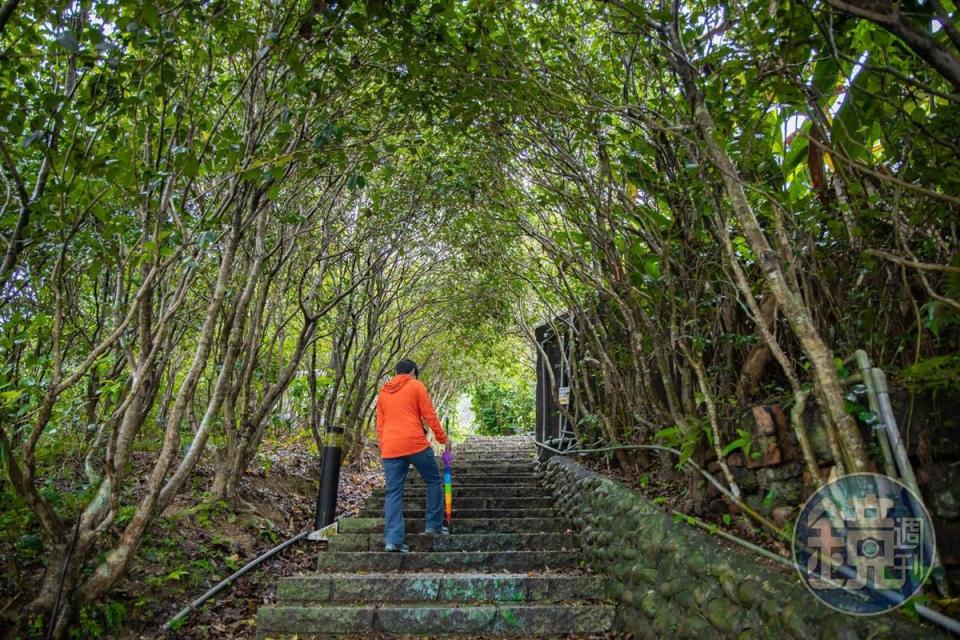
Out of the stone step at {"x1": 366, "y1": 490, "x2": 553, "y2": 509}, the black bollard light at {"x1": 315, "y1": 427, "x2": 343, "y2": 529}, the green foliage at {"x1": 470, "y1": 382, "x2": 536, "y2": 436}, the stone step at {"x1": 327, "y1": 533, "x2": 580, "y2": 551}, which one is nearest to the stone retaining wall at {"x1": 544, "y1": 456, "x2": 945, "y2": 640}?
the stone step at {"x1": 327, "y1": 533, "x2": 580, "y2": 551}

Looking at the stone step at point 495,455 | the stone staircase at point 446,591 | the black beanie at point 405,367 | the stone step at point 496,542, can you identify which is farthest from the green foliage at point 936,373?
the stone step at point 495,455

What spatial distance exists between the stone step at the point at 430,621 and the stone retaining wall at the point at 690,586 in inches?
17.7

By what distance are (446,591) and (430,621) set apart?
1.17 feet

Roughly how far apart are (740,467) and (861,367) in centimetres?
141

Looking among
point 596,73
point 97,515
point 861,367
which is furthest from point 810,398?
point 97,515

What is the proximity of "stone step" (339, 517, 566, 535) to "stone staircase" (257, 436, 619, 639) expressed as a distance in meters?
0.24

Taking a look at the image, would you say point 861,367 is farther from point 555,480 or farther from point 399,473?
point 555,480

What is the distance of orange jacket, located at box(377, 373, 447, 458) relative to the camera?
5219 millimetres

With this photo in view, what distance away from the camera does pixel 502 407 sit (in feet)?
81.9

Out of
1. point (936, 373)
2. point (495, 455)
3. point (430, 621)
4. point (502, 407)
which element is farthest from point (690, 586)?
point (502, 407)

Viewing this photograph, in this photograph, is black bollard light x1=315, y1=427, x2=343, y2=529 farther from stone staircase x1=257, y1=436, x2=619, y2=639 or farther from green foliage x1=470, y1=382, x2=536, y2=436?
green foliage x1=470, y1=382, x2=536, y2=436

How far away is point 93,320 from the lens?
19.3 ft

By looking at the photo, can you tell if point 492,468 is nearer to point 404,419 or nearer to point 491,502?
point 491,502

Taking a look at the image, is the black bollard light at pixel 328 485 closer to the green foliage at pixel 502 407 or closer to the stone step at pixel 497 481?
the stone step at pixel 497 481
